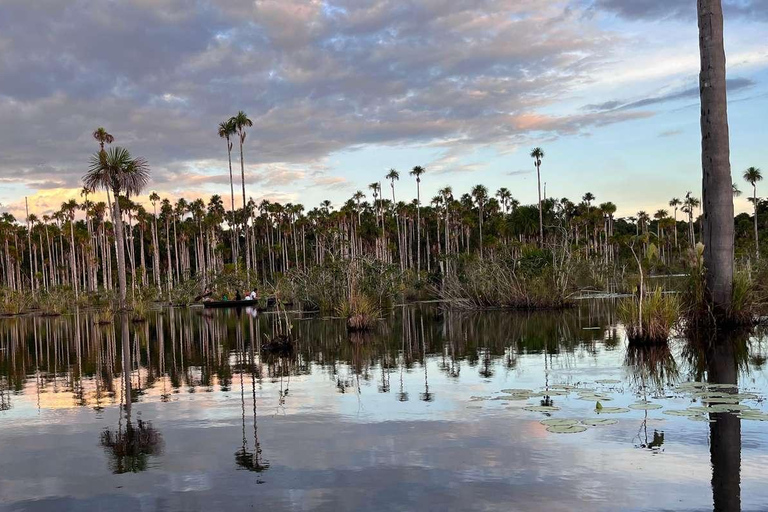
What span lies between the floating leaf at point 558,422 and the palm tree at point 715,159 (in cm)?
940

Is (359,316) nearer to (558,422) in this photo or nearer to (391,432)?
(391,432)

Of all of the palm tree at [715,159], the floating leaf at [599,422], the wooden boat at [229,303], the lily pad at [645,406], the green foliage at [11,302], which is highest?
the palm tree at [715,159]

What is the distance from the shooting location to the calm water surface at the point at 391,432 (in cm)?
585

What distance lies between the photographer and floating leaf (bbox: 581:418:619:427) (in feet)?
25.8

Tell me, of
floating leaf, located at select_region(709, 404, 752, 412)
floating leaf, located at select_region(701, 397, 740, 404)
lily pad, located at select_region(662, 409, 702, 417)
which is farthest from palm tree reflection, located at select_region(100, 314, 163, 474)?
→ floating leaf, located at select_region(701, 397, 740, 404)

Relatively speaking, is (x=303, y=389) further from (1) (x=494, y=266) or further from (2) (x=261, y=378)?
(1) (x=494, y=266)

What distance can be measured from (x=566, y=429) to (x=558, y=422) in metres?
0.35

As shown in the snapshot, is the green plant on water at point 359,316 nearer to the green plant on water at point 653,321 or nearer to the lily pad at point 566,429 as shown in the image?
the green plant on water at point 653,321

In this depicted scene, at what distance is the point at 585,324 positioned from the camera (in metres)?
22.5

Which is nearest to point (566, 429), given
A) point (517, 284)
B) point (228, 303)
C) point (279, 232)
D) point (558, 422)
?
point (558, 422)

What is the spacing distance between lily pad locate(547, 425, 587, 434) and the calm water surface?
1.9 inches

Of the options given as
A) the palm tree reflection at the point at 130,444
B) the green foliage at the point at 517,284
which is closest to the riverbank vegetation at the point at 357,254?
the green foliage at the point at 517,284

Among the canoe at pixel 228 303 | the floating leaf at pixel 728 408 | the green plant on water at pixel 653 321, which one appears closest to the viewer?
the floating leaf at pixel 728 408

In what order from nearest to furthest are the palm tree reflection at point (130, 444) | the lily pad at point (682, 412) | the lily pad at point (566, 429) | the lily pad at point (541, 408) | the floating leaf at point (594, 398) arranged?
the palm tree reflection at point (130, 444) → the lily pad at point (566, 429) → the lily pad at point (682, 412) → the lily pad at point (541, 408) → the floating leaf at point (594, 398)
